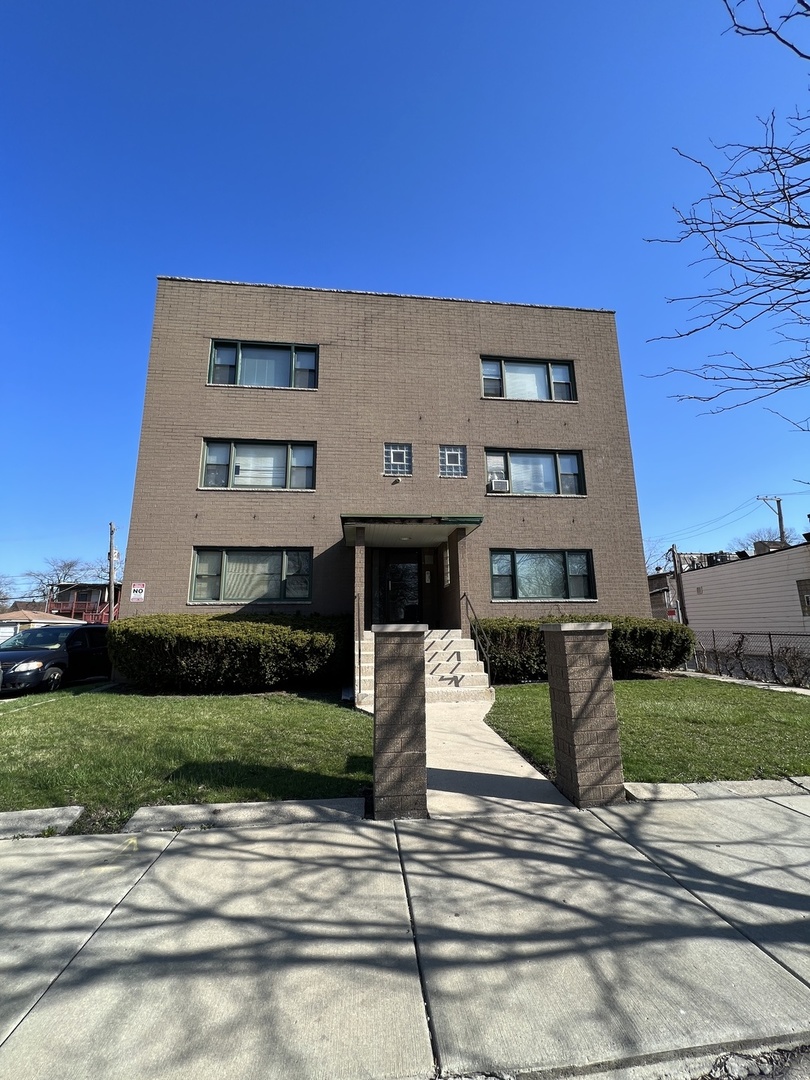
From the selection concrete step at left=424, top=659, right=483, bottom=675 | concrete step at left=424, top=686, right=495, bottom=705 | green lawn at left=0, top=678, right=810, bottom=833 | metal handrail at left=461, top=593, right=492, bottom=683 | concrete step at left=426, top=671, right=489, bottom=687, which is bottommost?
green lawn at left=0, top=678, right=810, bottom=833

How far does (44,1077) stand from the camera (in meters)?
1.93

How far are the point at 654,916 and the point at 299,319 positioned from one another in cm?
1543

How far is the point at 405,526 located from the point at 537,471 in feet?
17.9

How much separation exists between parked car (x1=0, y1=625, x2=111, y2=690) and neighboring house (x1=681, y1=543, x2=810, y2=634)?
64.2ft

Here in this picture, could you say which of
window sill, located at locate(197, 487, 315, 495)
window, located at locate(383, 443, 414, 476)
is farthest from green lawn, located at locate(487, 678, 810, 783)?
window sill, located at locate(197, 487, 315, 495)

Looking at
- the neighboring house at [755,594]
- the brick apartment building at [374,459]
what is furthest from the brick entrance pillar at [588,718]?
A: the neighboring house at [755,594]

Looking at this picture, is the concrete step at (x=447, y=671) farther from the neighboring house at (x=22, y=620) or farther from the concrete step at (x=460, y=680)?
the neighboring house at (x=22, y=620)

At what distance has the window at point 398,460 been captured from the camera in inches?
572

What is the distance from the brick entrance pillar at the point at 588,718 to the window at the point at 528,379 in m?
12.1

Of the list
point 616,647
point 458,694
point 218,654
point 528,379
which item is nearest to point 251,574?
point 218,654

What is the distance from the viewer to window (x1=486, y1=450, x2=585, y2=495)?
15102 millimetres

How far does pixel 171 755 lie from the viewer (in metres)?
5.77

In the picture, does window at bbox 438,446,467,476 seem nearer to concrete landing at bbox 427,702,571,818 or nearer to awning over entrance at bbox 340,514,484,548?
awning over entrance at bbox 340,514,484,548

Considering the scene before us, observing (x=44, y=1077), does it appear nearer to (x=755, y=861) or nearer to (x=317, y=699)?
(x=755, y=861)
